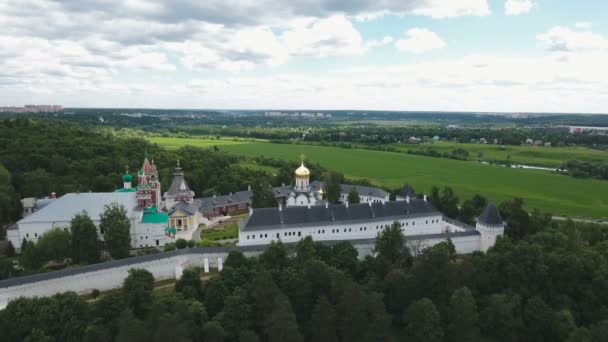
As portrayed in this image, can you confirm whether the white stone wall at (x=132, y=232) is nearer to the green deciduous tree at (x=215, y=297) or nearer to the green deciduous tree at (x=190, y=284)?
the green deciduous tree at (x=190, y=284)

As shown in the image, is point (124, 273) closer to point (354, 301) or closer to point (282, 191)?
point (354, 301)

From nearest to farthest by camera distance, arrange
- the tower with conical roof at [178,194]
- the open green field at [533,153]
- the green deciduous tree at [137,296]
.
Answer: the green deciduous tree at [137,296] < the tower with conical roof at [178,194] < the open green field at [533,153]

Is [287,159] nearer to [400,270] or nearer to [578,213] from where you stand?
[578,213]

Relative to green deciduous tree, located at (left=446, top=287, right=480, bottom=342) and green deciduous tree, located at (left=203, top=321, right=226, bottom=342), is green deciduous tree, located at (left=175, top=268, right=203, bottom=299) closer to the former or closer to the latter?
green deciduous tree, located at (left=203, top=321, right=226, bottom=342)

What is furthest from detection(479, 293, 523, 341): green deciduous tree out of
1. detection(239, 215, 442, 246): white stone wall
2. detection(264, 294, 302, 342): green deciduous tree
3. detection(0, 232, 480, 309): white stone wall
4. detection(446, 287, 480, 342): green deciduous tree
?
detection(264, 294, 302, 342): green deciduous tree

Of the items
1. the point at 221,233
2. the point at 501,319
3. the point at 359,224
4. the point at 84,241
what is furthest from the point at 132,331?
the point at 501,319

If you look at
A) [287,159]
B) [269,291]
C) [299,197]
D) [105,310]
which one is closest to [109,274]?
[105,310]

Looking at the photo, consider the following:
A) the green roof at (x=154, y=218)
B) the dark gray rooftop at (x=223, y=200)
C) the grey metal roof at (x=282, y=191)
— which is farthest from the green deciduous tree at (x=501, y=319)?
the grey metal roof at (x=282, y=191)
